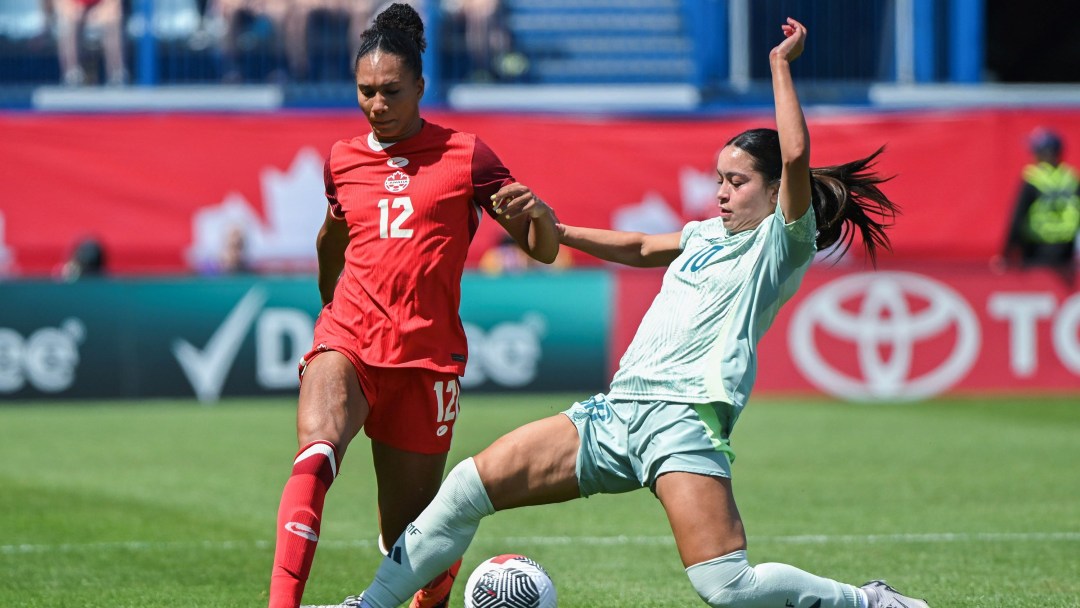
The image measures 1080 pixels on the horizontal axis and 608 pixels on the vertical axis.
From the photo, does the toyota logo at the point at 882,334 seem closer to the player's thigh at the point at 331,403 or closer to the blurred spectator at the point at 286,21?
the blurred spectator at the point at 286,21

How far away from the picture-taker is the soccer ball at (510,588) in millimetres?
5266

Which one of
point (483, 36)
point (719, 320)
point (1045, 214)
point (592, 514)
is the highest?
point (483, 36)

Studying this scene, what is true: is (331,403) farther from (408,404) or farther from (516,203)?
(516,203)

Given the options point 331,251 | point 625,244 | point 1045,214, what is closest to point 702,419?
point 625,244

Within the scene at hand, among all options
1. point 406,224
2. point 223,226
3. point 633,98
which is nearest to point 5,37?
point 223,226

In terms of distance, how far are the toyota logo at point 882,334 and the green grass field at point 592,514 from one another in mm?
1171

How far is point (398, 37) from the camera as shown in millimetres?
5660

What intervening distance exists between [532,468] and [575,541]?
319 centimetres

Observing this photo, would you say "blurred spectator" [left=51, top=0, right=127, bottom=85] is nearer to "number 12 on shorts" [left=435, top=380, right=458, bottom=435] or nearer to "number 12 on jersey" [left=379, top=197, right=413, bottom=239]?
"number 12 on jersey" [left=379, top=197, right=413, bottom=239]

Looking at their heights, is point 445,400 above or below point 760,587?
above

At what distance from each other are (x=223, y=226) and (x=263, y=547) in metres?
12.0

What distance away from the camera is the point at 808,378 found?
52.1 feet

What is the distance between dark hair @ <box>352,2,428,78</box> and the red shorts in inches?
43.8

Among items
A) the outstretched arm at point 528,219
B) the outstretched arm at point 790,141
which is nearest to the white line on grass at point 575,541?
the outstretched arm at point 528,219
